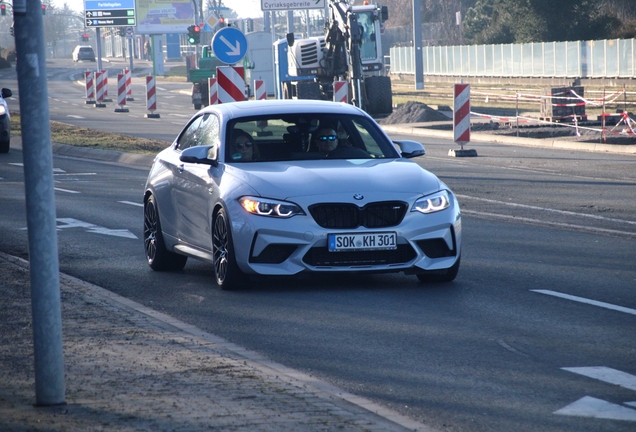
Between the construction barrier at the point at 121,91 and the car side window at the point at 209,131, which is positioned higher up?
the car side window at the point at 209,131

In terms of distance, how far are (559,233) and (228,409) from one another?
7.95 meters

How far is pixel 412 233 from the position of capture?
9.02 meters

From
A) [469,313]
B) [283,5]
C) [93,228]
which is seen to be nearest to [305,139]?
[469,313]

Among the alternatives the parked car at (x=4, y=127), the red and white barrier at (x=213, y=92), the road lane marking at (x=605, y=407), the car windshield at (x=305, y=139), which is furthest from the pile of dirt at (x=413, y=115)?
the road lane marking at (x=605, y=407)

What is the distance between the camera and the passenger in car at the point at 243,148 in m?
9.89

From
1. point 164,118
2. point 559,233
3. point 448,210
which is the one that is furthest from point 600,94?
point 448,210

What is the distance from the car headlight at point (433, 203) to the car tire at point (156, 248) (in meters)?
2.62

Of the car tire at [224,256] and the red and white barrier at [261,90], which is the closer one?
the car tire at [224,256]

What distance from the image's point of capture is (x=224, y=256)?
369 inches

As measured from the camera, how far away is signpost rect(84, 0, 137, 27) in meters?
84.1

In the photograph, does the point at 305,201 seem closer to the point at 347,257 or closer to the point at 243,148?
the point at 347,257

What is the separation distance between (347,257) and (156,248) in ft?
7.93

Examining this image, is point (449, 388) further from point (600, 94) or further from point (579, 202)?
point (600, 94)

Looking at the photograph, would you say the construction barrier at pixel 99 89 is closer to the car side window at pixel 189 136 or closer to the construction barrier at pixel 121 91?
the construction barrier at pixel 121 91
